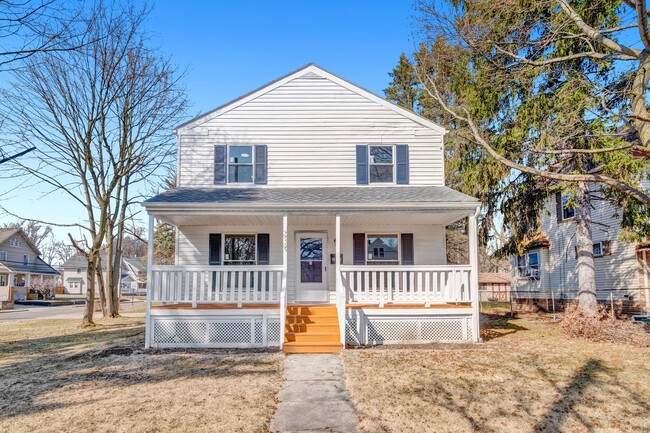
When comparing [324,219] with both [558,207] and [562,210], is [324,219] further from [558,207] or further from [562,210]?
[558,207]

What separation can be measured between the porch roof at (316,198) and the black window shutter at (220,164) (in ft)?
1.30

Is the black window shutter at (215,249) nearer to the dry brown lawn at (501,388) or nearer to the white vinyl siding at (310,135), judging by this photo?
the white vinyl siding at (310,135)

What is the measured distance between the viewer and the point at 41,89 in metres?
14.9

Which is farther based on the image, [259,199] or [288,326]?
[259,199]

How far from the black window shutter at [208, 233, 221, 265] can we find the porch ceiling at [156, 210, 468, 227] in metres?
0.39

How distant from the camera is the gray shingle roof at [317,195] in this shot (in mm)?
10156

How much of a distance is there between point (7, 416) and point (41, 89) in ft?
43.6

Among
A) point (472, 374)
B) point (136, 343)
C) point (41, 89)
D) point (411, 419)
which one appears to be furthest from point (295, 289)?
point (41, 89)

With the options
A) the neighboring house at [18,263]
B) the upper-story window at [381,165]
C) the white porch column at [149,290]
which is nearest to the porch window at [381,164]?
the upper-story window at [381,165]

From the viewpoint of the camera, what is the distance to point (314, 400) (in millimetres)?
5824

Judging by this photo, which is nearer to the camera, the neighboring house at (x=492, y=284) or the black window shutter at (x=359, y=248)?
the black window shutter at (x=359, y=248)

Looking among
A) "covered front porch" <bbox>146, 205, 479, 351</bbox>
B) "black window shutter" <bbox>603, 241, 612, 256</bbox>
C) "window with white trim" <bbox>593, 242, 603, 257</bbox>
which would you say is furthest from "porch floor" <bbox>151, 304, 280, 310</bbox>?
"window with white trim" <bbox>593, 242, 603, 257</bbox>

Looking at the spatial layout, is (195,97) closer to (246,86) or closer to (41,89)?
(246,86)

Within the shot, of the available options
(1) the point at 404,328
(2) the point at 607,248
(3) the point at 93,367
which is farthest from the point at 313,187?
(2) the point at 607,248
